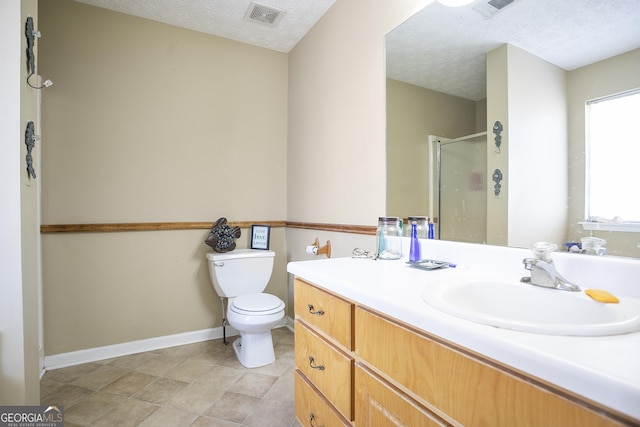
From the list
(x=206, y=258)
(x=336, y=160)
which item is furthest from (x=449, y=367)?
(x=206, y=258)

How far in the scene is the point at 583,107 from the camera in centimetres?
95

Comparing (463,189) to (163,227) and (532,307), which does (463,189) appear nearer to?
(532,307)

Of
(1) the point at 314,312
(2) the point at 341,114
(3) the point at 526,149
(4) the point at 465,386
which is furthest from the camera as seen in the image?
(2) the point at 341,114

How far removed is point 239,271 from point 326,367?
4.75 feet

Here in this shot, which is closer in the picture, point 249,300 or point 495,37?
point 495,37

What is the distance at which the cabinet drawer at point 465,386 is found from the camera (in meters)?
0.47

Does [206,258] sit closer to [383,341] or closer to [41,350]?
[41,350]

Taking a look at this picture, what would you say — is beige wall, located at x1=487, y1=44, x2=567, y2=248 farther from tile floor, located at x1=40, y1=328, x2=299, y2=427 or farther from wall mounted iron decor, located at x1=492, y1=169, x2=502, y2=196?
tile floor, located at x1=40, y1=328, x2=299, y2=427

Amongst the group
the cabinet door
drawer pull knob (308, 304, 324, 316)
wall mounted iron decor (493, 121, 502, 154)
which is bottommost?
the cabinet door

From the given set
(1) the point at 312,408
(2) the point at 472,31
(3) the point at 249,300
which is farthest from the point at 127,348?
(2) the point at 472,31

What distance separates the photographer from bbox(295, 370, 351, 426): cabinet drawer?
3.50 feet

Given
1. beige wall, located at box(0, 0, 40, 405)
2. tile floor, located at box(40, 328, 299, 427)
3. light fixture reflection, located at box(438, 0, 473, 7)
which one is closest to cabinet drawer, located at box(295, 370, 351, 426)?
tile floor, located at box(40, 328, 299, 427)

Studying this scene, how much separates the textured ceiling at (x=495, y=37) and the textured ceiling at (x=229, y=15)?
986mm

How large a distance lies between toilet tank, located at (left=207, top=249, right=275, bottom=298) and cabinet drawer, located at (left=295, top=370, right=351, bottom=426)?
1.20 metres
